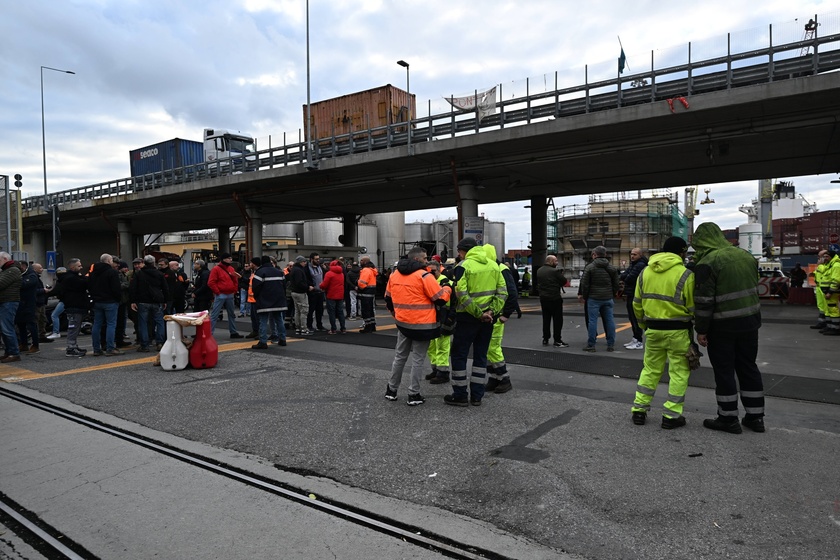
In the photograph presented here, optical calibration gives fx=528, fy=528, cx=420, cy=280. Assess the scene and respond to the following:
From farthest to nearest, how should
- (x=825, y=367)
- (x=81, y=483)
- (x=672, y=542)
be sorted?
(x=825, y=367), (x=81, y=483), (x=672, y=542)

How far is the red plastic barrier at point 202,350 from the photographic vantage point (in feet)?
27.4

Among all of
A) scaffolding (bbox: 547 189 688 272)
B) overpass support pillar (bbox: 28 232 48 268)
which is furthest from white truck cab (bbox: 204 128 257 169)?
scaffolding (bbox: 547 189 688 272)

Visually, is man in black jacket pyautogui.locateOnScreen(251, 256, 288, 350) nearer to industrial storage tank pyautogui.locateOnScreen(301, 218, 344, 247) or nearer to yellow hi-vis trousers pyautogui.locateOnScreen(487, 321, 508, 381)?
yellow hi-vis trousers pyautogui.locateOnScreen(487, 321, 508, 381)

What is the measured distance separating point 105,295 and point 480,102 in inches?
547

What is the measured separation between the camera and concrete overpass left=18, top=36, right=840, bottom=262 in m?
14.7

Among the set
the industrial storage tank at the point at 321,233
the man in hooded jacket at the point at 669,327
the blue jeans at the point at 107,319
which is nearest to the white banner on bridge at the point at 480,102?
the blue jeans at the point at 107,319

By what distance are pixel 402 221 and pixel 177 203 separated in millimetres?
22796

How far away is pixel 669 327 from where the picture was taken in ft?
16.4

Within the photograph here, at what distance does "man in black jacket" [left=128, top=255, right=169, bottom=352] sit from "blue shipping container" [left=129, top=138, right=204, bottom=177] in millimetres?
26156

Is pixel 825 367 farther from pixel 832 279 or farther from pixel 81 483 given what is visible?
pixel 81 483

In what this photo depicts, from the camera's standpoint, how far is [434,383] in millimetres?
7121

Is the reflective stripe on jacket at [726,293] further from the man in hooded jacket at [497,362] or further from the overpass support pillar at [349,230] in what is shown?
the overpass support pillar at [349,230]

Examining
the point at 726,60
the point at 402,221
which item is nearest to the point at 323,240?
the point at 402,221

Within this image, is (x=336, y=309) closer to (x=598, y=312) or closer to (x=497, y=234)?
(x=598, y=312)
